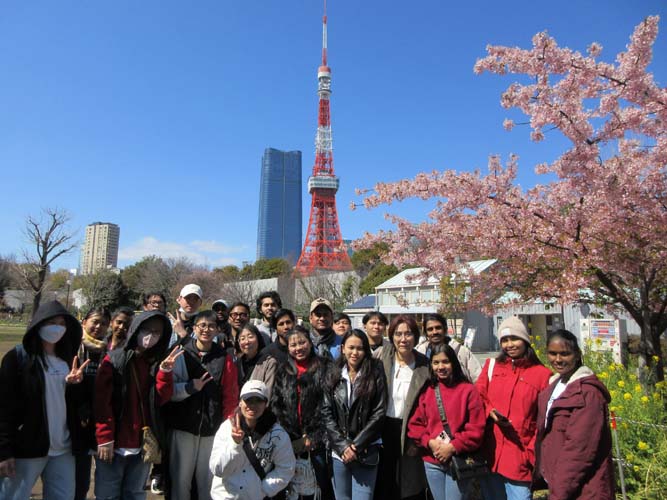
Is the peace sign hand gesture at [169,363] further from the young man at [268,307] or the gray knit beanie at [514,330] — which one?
the gray knit beanie at [514,330]

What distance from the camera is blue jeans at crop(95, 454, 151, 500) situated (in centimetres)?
263

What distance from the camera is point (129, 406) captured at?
9.14 ft

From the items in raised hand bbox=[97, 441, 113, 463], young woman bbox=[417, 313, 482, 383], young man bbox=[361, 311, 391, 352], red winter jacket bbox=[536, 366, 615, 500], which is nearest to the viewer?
red winter jacket bbox=[536, 366, 615, 500]

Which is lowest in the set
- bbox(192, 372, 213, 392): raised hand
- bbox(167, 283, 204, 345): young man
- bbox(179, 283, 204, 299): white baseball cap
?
bbox(192, 372, 213, 392): raised hand

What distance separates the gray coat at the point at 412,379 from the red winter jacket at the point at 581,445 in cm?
87

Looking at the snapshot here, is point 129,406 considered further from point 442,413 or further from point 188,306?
point 442,413

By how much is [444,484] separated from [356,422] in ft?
2.29

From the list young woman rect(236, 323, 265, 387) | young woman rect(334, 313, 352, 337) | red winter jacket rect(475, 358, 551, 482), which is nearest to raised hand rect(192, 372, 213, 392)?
young woman rect(236, 323, 265, 387)

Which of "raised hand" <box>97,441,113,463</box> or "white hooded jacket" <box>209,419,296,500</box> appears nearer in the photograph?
"white hooded jacket" <box>209,419,296,500</box>

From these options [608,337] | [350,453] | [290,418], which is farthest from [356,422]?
[608,337]

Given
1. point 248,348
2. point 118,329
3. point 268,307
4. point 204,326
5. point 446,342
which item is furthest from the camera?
point 268,307

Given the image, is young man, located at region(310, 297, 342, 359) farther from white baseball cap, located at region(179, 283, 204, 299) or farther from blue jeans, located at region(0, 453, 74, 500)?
blue jeans, located at region(0, 453, 74, 500)

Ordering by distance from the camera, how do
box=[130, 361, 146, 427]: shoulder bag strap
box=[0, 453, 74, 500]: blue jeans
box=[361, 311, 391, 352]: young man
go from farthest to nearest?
box=[361, 311, 391, 352]: young man, box=[130, 361, 146, 427]: shoulder bag strap, box=[0, 453, 74, 500]: blue jeans

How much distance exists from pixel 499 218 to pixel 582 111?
1705mm
